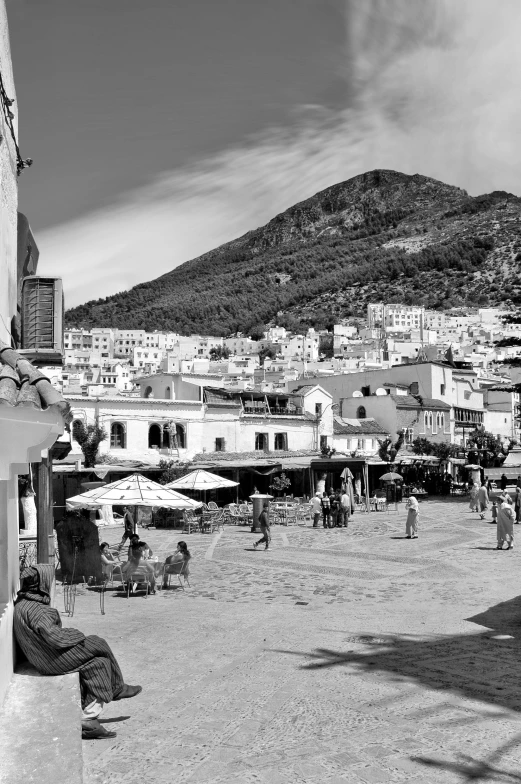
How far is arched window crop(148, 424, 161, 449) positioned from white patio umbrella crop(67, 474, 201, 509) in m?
18.4

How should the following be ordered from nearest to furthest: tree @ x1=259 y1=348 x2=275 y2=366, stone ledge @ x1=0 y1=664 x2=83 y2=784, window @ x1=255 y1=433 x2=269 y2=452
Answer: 1. stone ledge @ x1=0 y1=664 x2=83 y2=784
2. window @ x1=255 y1=433 x2=269 y2=452
3. tree @ x1=259 y1=348 x2=275 y2=366

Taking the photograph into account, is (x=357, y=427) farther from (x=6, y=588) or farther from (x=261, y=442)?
(x=6, y=588)

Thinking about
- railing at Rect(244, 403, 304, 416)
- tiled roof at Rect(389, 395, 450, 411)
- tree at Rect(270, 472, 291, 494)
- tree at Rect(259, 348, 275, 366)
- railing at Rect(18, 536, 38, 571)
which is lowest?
railing at Rect(18, 536, 38, 571)

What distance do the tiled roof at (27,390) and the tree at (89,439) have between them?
24841 millimetres

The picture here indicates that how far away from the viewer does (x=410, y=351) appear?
130125 millimetres

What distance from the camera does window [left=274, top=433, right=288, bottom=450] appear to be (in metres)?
39.8

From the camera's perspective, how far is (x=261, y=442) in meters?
38.9

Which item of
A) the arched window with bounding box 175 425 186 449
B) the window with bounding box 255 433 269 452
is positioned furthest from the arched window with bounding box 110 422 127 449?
the window with bounding box 255 433 269 452

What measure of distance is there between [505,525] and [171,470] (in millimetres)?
14144

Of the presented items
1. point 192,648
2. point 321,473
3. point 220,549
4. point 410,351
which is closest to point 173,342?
point 410,351

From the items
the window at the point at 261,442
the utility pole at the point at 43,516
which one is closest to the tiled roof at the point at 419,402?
the window at the point at 261,442

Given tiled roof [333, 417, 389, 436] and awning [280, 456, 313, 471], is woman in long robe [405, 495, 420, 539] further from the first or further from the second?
tiled roof [333, 417, 389, 436]

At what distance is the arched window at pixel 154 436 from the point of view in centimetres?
3503

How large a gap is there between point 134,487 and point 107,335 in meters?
142
